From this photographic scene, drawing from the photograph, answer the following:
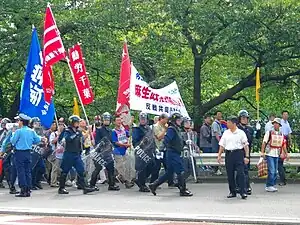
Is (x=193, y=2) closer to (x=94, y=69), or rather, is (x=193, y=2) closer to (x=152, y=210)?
(x=94, y=69)

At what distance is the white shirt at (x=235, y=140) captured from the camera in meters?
14.3

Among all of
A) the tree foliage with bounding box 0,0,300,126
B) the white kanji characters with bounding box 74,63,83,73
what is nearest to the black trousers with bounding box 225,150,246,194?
the white kanji characters with bounding box 74,63,83,73

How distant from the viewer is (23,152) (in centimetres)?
1533

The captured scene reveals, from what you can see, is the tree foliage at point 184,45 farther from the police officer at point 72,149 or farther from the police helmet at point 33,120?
the police officer at point 72,149

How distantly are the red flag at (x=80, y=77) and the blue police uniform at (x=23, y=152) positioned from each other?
267 centimetres

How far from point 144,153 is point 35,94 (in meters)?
3.82

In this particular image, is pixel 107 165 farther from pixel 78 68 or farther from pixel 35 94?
pixel 35 94

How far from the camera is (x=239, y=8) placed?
65.2 ft

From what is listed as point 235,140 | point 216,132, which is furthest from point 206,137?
point 235,140

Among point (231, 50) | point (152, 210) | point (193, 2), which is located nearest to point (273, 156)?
point (152, 210)

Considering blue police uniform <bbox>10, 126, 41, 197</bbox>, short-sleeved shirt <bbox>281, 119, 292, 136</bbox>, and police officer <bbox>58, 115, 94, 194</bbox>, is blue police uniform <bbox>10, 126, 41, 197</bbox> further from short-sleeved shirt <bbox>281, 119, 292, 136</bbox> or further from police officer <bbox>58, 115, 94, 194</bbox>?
short-sleeved shirt <bbox>281, 119, 292, 136</bbox>

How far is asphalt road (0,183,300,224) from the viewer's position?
11.9 m

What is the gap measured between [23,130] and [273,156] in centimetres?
558

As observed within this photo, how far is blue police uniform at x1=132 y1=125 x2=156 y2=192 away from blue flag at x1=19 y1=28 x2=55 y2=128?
9.52 ft
